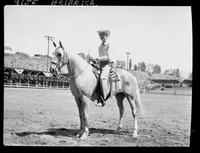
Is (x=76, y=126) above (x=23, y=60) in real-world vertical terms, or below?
below

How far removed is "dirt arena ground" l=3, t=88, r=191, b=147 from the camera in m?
4.02

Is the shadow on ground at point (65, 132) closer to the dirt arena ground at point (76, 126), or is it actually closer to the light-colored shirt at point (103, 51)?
the dirt arena ground at point (76, 126)

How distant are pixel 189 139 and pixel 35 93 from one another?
4.36m

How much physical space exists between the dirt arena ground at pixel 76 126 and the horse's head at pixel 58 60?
985 millimetres

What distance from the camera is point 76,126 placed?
15.6 ft

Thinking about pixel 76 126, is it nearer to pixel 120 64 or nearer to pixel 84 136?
pixel 84 136

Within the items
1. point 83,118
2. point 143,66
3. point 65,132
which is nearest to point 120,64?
point 143,66

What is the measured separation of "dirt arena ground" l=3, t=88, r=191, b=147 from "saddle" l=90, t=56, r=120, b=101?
80 centimetres

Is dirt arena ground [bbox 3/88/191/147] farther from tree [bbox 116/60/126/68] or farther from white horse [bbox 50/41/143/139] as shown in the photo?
tree [bbox 116/60/126/68]

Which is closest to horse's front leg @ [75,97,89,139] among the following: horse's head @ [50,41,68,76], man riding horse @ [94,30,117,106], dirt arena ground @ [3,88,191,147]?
dirt arena ground @ [3,88,191,147]

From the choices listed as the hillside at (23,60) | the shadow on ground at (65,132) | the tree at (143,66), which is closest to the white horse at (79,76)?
the shadow on ground at (65,132)

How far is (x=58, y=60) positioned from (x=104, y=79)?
988 mm

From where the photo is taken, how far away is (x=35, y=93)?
6.48m
